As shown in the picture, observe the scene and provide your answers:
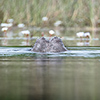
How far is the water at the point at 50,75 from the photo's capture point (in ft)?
14.6

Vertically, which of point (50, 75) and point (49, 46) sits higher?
point (49, 46)

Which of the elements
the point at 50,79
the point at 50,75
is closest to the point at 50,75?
the point at 50,75

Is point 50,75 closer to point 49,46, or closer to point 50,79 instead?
point 50,79

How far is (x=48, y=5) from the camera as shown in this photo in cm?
1581

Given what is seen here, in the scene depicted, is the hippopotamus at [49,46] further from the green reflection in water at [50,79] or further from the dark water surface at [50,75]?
the green reflection in water at [50,79]

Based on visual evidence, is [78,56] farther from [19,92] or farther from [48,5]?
[48,5]

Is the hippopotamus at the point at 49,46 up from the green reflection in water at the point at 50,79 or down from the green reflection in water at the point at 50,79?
up

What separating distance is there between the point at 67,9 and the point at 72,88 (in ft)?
36.5

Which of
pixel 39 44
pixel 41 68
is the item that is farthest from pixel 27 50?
pixel 41 68

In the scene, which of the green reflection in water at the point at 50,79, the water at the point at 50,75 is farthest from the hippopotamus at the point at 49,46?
the green reflection in water at the point at 50,79

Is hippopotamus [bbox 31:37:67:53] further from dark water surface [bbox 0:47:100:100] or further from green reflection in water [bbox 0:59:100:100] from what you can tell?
green reflection in water [bbox 0:59:100:100]

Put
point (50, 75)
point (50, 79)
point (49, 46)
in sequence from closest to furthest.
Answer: point (50, 79), point (50, 75), point (49, 46)

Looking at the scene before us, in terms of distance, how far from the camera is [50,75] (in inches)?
227

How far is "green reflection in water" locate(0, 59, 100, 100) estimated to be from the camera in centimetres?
440
